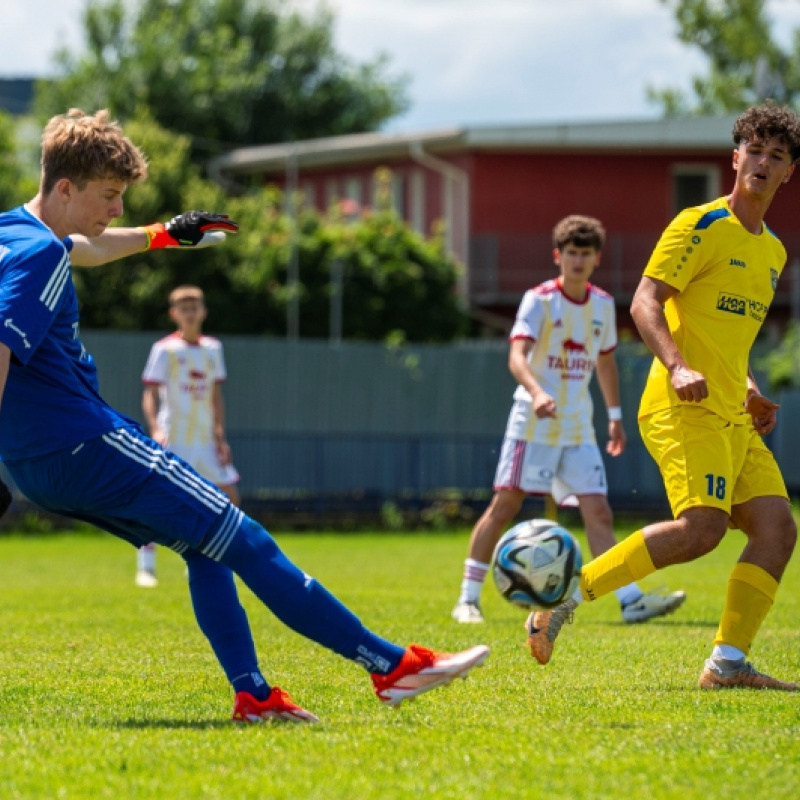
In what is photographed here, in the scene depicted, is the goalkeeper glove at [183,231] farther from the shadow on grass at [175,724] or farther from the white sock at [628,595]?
the white sock at [628,595]

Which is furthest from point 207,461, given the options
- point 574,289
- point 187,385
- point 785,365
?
point 785,365

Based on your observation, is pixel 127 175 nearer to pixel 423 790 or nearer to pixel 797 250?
pixel 423 790

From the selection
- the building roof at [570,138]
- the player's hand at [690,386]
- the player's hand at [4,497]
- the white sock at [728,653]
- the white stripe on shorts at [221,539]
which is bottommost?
the white sock at [728,653]

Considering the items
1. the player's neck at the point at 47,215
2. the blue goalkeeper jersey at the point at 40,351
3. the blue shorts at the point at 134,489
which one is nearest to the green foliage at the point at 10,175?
the player's neck at the point at 47,215

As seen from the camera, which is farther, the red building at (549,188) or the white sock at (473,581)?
the red building at (549,188)

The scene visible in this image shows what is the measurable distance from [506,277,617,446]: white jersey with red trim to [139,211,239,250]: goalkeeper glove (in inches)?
160

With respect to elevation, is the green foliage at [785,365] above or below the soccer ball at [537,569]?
below

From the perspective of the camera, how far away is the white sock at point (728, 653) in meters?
6.81

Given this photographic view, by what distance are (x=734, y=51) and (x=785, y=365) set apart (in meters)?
24.2

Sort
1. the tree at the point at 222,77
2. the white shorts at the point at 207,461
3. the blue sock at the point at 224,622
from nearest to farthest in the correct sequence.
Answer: the blue sock at the point at 224,622 < the white shorts at the point at 207,461 < the tree at the point at 222,77

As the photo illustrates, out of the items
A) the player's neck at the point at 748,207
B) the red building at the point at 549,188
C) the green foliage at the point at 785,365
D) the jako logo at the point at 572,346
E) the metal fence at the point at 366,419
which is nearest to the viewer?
the player's neck at the point at 748,207

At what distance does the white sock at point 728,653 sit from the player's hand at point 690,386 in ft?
3.68

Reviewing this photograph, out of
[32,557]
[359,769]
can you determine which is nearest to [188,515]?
[359,769]

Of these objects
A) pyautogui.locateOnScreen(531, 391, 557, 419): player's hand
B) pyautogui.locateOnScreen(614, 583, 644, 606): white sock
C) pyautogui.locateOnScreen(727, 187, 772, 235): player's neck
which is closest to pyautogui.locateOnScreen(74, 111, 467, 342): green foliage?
pyautogui.locateOnScreen(614, 583, 644, 606): white sock
